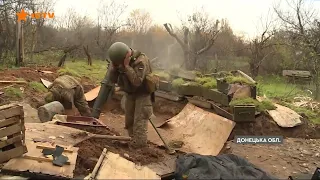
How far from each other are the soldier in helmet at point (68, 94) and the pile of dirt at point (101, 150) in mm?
1985

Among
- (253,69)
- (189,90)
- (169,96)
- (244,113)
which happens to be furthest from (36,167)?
(253,69)

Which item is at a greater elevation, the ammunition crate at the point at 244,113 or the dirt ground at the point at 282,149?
the ammunition crate at the point at 244,113

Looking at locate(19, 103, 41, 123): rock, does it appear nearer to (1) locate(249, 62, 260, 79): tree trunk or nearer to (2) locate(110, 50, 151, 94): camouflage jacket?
(2) locate(110, 50, 151, 94): camouflage jacket

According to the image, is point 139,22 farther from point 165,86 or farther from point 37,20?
point 165,86

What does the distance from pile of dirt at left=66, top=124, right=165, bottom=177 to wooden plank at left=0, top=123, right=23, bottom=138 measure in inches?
31.9

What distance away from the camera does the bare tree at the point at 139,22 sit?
2122cm

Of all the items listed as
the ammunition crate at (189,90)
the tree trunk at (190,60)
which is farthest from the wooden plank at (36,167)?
the tree trunk at (190,60)

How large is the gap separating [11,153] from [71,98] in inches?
156

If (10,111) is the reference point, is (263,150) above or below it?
below

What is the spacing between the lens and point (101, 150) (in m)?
5.39

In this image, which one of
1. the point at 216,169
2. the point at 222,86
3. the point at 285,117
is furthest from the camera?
the point at 222,86

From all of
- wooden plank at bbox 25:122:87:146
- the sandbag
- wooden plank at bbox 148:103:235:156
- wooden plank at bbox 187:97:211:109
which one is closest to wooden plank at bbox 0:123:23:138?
wooden plank at bbox 25:122:87:146

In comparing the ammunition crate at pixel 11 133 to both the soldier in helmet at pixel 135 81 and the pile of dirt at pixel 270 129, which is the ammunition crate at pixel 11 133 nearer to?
the soldier in helmet at pixel 135 81

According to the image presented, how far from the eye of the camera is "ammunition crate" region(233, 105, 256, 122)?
7.36m
